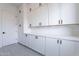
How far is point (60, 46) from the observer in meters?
2.88

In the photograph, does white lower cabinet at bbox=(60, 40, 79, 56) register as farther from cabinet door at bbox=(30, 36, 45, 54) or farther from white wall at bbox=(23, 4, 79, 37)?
cabinet door at bbox=(30, 36, 45, 54)

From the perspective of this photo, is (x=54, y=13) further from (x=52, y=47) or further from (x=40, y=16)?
(x=52, y=47)

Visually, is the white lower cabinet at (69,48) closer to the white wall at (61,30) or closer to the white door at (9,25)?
the white wall at (61,30)

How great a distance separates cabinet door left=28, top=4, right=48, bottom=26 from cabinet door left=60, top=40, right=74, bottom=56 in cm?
137

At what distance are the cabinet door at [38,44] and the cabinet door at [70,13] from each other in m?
1.21

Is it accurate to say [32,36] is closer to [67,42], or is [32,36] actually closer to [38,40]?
[38,40]

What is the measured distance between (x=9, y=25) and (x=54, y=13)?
3535 mm

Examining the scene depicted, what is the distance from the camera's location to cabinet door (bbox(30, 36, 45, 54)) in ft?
12.5

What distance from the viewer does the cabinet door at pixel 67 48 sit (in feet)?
8.39

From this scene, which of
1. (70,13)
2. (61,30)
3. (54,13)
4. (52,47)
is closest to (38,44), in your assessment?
(52,47)

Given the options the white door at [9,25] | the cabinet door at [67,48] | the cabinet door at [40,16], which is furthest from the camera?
the white door at [9,25]

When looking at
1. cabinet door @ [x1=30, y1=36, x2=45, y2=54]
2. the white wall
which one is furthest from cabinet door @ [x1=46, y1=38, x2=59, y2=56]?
the white wall

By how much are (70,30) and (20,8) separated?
3.79 m

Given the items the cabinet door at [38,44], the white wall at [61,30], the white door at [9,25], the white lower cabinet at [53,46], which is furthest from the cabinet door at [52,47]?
the white door at [9,25]
